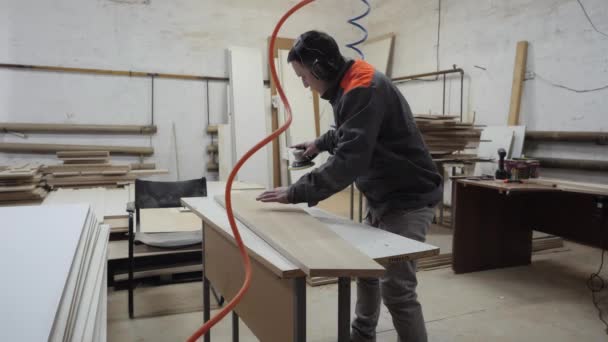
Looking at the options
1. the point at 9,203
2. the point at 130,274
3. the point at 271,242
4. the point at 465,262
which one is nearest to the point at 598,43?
the point at 465,262

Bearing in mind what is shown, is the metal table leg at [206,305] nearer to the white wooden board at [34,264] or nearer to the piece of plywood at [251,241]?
the piece of plywood at [251,241]

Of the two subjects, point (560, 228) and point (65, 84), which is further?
point (65, 84)

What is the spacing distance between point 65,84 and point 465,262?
15.3ft

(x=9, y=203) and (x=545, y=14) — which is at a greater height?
(x=545, y=14)

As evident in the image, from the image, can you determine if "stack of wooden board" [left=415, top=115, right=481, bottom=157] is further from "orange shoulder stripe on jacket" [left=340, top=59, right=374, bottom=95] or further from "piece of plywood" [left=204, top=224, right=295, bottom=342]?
"piece of plywood" [left=204, top=224, right=295, bottom=342]

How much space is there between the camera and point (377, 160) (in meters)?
1.62

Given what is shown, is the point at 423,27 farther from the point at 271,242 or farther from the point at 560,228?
the point at 271,242

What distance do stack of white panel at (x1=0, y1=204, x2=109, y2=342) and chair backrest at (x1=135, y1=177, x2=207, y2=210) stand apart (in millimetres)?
604

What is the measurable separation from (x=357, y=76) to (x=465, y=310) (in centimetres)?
170

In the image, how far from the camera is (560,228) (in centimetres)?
312

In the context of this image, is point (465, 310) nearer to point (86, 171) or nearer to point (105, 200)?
point (105, 200)

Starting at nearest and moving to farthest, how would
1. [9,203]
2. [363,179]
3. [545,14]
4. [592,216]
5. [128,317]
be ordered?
[363,179]
[128,317]
[592,216]
[9,203]
[545,14]

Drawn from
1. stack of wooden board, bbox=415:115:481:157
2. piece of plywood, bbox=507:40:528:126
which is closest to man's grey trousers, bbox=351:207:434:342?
stack of wooden board, bbox=415:115:481:157

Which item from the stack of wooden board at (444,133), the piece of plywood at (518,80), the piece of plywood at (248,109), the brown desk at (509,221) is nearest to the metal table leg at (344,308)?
the brown desk at (509,221)
